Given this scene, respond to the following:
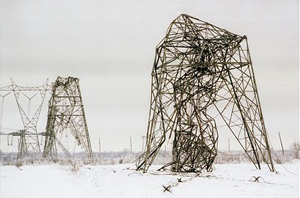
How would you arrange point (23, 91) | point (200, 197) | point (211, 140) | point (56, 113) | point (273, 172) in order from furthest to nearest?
1. point (56, 113)
2. point (23, 91)
3. point (211, 140)
4. point (273, 172)
5. point (200, 197)

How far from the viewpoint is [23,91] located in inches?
1147

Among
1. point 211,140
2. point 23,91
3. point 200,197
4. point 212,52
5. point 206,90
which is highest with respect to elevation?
point 23,91

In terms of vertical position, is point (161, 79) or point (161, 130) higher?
point (161, 79)

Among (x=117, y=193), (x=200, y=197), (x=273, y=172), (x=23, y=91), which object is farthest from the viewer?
(x=23, y=91)

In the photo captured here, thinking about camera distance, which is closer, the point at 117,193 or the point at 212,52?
the point at 117,193

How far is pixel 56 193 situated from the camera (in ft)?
26.7

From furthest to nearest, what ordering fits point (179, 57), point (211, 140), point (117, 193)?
point (179, 57) < point (211, 140) < point (117, 193)

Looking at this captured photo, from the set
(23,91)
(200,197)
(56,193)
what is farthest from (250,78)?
(23,91)

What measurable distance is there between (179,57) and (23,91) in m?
18.7

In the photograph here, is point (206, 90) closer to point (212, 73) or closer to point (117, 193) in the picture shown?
point (212, 73)

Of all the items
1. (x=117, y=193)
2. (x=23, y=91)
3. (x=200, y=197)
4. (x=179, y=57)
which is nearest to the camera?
(x=200, y=197)

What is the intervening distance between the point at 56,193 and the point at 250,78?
428 inches

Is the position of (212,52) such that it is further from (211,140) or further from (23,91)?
(23,91)

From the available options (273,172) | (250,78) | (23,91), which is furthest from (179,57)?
(23,91)
